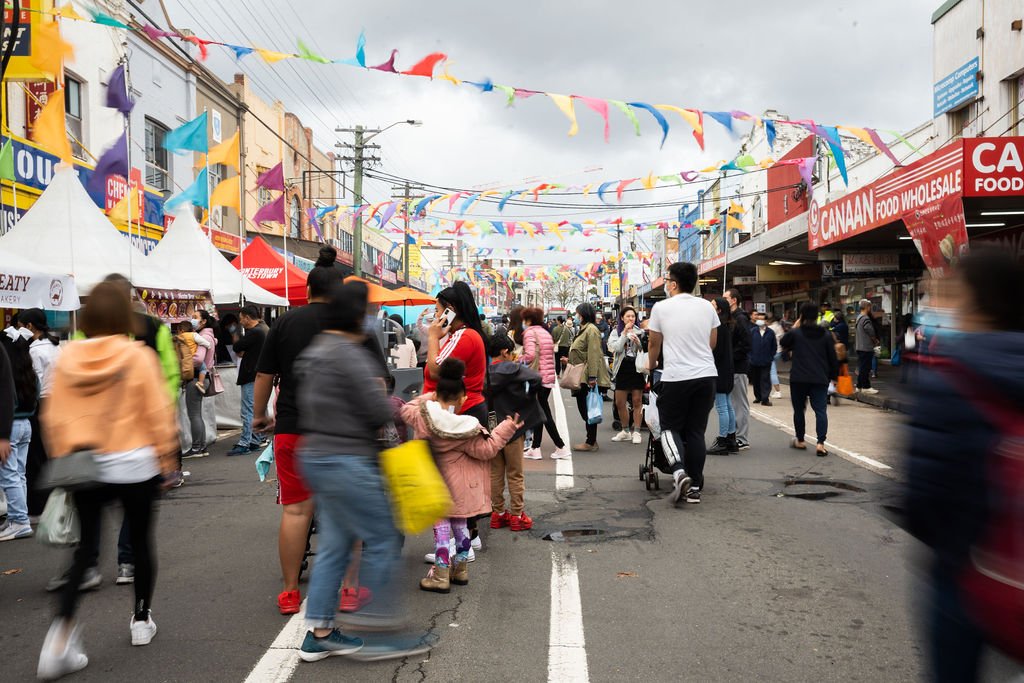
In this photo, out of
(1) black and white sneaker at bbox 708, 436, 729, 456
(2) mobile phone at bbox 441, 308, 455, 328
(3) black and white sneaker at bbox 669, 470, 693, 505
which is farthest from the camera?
(1) black and white sneaker at bbox 708, 436, 729, 456

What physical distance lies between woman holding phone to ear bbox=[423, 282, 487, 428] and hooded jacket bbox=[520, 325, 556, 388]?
340 cm

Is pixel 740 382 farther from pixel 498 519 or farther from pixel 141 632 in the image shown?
pixel 141 632

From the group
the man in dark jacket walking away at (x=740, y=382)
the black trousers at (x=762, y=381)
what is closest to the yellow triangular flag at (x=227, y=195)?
the man in dark jacket walking away at (x=740, y=382)

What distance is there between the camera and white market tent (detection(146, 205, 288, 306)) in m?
12.7

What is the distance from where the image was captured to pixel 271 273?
1564 centimetres

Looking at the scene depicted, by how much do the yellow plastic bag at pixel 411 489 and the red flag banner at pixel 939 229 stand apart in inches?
388

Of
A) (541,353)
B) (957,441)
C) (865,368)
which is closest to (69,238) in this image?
(541,353)

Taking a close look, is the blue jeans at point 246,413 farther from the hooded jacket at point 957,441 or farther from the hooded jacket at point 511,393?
the hooded jacket at point 957,441

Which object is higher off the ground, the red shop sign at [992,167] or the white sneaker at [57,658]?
the red shop sign at [992,167]

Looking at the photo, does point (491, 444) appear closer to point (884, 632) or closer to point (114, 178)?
point (884, 632)

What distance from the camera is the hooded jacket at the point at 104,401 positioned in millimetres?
3607

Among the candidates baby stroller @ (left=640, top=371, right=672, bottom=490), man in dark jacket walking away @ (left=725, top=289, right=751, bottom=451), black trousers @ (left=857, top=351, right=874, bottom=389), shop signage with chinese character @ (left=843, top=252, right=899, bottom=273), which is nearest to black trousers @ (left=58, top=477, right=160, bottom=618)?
baby stroller @ (left=640, top=371, right=672, bottom=490)

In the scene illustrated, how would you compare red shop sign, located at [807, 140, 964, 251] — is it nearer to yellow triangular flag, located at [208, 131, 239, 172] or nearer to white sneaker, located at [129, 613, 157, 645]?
yellow triangular flag, located at [208, 131, 239, 172]

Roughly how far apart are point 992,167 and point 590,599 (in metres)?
10.3
